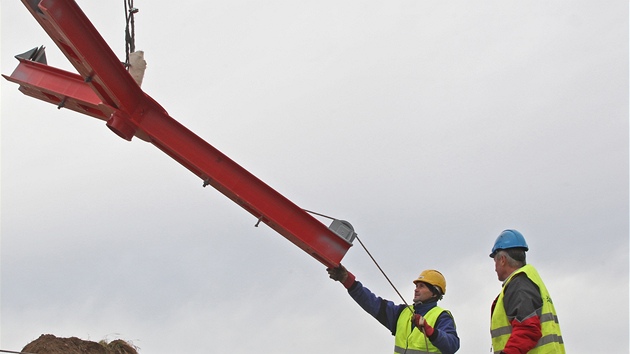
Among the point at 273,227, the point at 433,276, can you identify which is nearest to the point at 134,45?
the point at 273,227

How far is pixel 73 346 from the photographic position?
422 inches

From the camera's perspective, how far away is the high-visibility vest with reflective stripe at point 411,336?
24.5 feet

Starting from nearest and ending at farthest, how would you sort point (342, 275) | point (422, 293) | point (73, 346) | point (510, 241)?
point (510, 241) → point (422, 293) → point (342, 275) → point (73, 346)

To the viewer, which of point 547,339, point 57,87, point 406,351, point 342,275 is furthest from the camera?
point 57,87

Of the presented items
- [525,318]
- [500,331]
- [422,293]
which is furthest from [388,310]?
[525,318]

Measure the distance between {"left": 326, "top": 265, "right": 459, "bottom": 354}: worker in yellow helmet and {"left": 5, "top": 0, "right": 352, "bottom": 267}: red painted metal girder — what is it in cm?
37

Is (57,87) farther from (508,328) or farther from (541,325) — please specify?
(541,325)

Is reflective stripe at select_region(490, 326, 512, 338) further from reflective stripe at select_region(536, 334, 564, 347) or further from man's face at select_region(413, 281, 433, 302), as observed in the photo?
man's face at select_region(413, 281, 433, 302)

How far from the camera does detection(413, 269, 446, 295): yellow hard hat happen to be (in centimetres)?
796

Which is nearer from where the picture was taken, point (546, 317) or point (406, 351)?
point (546, 317)

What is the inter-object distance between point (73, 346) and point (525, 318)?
6.44 meters

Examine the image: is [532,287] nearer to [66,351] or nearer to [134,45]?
[134,45]

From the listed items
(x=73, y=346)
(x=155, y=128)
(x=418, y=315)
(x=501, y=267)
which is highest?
(x=155, y=128)

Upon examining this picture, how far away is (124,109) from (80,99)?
2.12 ft
